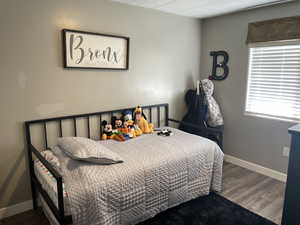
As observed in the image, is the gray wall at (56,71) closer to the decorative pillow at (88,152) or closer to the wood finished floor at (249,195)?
the wood finished floor at (249,195)

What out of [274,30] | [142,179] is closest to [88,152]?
[142,179]

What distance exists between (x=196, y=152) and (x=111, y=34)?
63.1 inches

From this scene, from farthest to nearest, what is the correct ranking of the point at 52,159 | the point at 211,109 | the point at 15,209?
the point at 211,109 → the point at 15,209 → the point at 52,159

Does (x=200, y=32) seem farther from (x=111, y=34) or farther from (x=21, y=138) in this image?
(x=21, y=138)

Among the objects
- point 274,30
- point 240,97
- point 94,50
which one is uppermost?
point 274,30

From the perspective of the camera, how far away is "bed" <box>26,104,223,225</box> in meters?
1.56

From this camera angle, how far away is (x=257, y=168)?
3059 millimetres

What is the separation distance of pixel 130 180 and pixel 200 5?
7.14 feet

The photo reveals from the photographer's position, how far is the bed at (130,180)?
1564mm

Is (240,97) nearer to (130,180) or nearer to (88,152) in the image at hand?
(130,180)

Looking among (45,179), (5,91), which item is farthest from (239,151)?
(5,91)

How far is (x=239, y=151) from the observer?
326 centimetres

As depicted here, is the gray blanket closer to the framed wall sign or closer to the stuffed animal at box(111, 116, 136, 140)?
the stuffed animal at box(111, 116, 136, 140)

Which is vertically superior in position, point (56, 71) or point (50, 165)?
point (56, 71)
